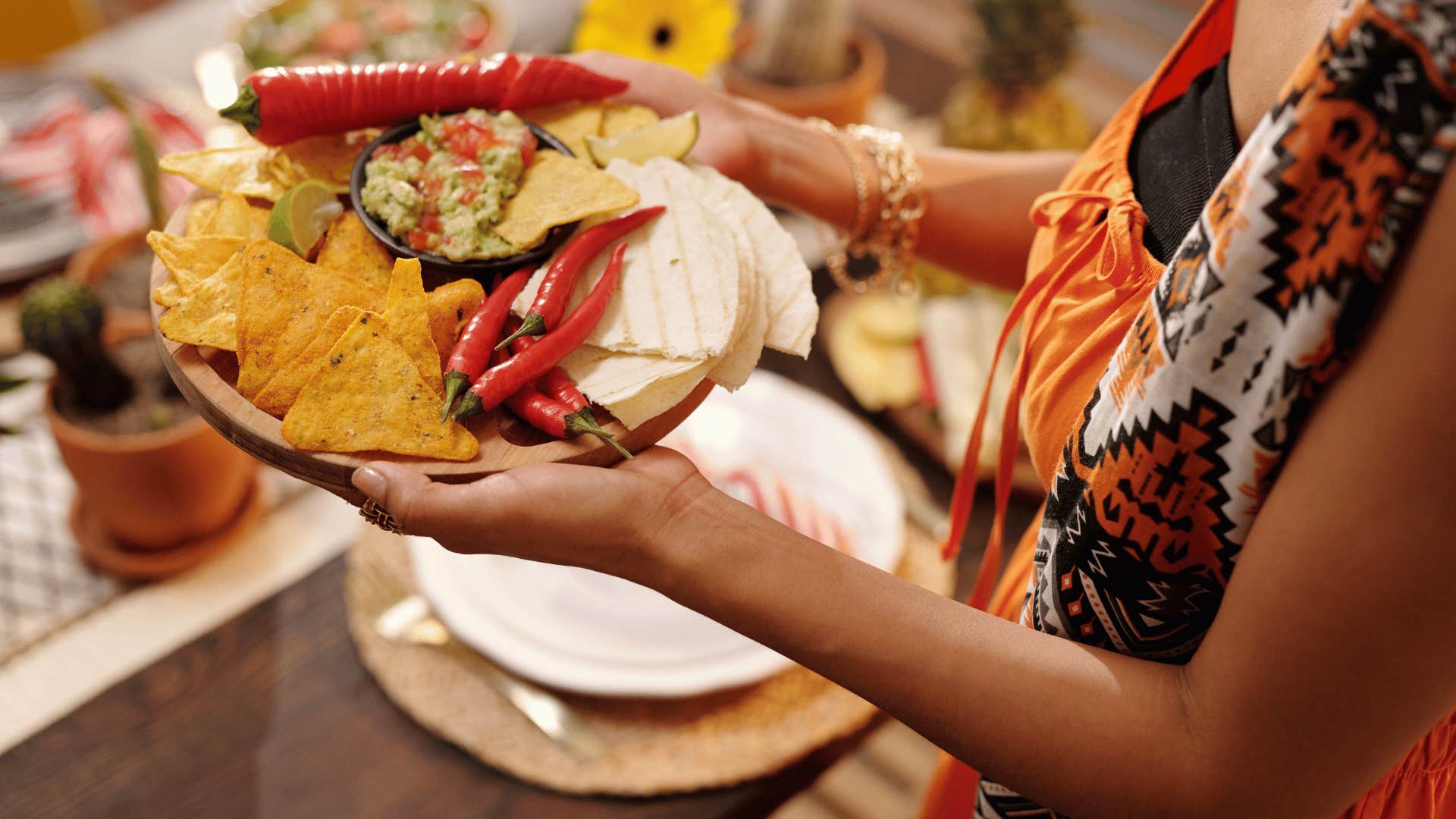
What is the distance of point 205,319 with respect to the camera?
101cm

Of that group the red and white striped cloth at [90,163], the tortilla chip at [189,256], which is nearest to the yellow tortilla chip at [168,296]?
the tortilla chip at [189,256]

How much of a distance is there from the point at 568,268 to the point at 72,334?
80cm

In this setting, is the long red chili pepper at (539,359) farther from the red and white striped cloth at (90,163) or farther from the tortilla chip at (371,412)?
the red and white striped cloth at (90,163)

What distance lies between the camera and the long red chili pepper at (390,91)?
44.3 inches

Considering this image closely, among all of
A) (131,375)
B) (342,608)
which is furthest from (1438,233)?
(131,375)

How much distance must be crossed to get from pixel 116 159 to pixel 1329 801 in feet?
7.77

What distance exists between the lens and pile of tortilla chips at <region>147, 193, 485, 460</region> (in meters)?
0.97

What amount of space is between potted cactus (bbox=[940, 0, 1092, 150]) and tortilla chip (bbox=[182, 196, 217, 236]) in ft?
5.51

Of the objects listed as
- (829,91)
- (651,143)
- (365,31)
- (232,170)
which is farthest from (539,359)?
(365,31)

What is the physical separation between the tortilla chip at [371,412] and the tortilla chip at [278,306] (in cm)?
4

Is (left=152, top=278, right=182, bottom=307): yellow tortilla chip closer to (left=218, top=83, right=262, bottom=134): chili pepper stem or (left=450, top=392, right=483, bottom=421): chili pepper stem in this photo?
(left=218, top=83, right=262, bottom=134): chili pepper stem

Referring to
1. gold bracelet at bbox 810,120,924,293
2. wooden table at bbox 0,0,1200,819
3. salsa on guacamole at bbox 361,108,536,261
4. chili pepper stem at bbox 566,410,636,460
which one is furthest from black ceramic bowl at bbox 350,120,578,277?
wooden table at bbox 0,0,1200,819

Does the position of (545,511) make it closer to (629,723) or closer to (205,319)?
(205,319)

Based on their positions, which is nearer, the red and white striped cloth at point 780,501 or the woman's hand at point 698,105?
the woman's hand at point 698,105
